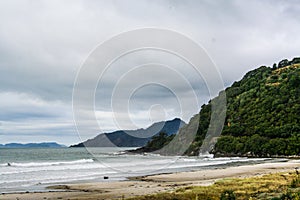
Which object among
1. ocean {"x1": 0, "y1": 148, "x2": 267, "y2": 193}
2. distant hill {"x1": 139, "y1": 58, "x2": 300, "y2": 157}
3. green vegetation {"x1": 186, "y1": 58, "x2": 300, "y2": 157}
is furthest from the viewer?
distant hill {"x1": 139, "y1": 58, "x2": 300, "y2": 157}

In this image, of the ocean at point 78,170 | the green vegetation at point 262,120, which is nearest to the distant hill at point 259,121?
the green vegetation at point 262,120

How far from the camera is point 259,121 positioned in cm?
11400

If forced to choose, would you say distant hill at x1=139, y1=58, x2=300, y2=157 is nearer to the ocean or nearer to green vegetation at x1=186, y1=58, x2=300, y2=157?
green vegetation at x1=186, y1=58, x2=300, y2=157

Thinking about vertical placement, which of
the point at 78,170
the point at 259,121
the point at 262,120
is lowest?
the point at 78,170

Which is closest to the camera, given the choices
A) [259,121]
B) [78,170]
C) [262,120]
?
[78,170]

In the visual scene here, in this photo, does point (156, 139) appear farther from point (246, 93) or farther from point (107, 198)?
point (107, 198)

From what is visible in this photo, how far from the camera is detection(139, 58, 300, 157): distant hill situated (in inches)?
3925

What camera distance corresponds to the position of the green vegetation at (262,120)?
99.4 m

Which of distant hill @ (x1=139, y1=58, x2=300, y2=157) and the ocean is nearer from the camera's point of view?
the ocean

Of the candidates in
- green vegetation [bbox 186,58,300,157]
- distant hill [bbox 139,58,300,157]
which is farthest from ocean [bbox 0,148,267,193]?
distant hill [bbox 139,58,300,157]

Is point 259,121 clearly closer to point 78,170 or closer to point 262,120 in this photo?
point 262,120

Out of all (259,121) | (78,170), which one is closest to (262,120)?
(259,121)

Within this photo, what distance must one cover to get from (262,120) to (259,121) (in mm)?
1024

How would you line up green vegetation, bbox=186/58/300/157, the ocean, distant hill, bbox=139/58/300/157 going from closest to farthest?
the ocean → green vegetation, bbox=186/58/300/157 → distant hill, bbox=139/58/300/157
